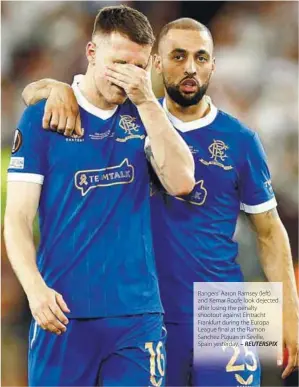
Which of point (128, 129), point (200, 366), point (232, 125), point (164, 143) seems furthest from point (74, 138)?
point (200, 366)

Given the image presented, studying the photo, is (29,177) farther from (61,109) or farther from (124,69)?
(124,69)

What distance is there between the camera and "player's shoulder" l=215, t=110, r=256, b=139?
87.7 inches

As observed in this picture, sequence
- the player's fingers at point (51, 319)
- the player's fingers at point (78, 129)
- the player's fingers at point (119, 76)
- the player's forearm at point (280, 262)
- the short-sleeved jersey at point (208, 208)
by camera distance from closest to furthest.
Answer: the player's fingers at point (51, 319)
the player's fingers at point (119, 76)
the player's fingers at point (78, 129)
the short-sleeved jersey at point (208, 208)
the player's forearm at point (280, 262)

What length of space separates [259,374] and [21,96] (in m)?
0.98

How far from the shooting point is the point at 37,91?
2096mm

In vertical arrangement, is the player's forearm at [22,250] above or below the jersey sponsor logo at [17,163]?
below

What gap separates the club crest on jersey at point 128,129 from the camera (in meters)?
1.98

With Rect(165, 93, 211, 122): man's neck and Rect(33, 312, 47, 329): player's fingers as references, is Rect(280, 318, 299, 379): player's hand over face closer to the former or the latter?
Rect(165, 93, 211, 122): man's neck

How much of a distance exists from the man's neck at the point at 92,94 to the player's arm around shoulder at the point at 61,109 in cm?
3

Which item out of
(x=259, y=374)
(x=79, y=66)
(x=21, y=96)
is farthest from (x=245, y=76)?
(x=259, y=374)

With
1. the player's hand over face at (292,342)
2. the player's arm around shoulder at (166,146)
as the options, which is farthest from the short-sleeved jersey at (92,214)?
the player's hand over face at (292,342)

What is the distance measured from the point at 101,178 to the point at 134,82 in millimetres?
246

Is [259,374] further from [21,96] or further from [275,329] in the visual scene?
[21,96]

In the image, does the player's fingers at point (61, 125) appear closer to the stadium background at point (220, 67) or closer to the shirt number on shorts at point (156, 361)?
the stadium background at point (220, 67)
